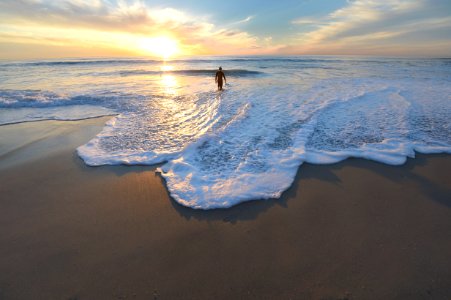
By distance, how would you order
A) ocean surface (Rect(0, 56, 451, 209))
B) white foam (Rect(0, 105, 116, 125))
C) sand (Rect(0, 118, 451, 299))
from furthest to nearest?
white foam (Rect(0, 105, 116, 125)), ocean surface (Rect(0, 56, 451, 209)), sand (Rect(0, 118, 451, 299))

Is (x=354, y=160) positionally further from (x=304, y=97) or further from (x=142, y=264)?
(x=304, y=97)

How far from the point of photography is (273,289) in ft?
7.75

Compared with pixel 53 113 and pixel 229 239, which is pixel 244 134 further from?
pixel 53 113

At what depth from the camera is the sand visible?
2.40m

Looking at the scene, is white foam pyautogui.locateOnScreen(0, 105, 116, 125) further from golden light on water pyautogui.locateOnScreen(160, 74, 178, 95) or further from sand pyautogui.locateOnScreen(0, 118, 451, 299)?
golden light on water pyautogui.locateOnScreen(160, 74, 178, 95)

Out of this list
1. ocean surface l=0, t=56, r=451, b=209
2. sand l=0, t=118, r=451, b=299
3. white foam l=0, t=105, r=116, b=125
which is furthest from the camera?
white foam l=0, t=105, r=116, b=125

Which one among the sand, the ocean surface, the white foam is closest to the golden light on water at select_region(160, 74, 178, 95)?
the ocean surface

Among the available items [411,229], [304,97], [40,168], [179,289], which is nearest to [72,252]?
[179,289]

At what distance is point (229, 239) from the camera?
2980 millimetres

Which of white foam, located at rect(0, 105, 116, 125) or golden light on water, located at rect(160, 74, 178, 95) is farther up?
golden light on water, located at rect(160, 74, 178, 95)

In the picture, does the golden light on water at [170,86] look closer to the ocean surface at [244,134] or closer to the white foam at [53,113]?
the ocean surface at [244,134]

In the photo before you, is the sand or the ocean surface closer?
the sand

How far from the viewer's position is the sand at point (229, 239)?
240cm

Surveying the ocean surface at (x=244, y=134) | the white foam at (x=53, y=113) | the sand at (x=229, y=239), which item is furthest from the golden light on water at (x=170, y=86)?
the sand at (x=229, y=239)
